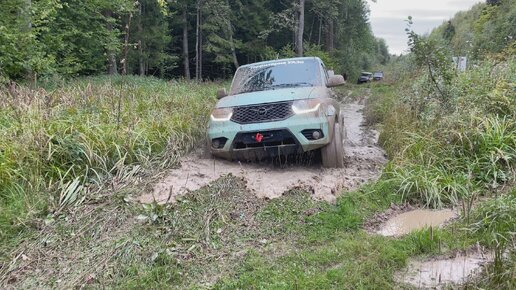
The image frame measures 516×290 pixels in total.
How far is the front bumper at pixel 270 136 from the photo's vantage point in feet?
18.1

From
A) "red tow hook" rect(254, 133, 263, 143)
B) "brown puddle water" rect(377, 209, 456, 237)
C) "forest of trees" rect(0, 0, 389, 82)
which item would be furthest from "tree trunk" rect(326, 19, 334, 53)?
"brown puddle water" rect(377, 209, 456, 237)

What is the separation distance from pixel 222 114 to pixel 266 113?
69 cm

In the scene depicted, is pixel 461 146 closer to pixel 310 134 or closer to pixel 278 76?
pixel 310 134

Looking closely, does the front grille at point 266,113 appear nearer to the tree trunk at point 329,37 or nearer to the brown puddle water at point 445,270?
the brown puddle water at point 445,270

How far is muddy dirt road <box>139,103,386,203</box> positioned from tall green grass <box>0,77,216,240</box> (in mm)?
413

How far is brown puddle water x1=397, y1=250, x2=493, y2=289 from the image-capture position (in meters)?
2.94

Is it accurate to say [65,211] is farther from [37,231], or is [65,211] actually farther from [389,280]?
[389,280]

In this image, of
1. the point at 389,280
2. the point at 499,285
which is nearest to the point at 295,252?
the point at 389,280

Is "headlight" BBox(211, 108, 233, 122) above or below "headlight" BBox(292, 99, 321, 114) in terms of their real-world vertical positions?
below

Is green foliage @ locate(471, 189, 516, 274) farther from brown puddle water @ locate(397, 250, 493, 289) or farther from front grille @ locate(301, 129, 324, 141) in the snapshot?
front grille @ locate(301, 129, 324, 141)

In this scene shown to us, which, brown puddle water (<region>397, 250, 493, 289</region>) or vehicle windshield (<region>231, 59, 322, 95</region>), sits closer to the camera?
brown puddle water (<region>397, 250, 493, 289</region>)

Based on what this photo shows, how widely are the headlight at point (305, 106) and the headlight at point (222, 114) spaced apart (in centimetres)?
94

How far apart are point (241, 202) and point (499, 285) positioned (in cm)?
273

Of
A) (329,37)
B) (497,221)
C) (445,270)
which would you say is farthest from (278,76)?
(329,37)
